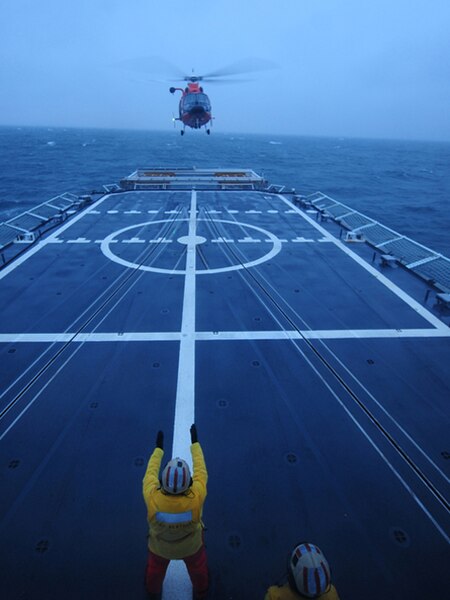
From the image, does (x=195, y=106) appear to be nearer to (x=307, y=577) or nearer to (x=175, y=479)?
(x=175, y=479)

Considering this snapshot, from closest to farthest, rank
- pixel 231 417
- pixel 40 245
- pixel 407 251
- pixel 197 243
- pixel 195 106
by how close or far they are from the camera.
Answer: pixel 231 417
pixel 40 245
pixel 197 243
pixel 407 251
pixel 195 106

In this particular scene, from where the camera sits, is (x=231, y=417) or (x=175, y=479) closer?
(x=175, y=479)

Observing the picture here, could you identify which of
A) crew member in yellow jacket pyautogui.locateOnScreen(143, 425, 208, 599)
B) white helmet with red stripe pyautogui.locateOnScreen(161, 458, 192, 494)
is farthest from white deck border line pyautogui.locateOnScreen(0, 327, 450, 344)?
white helmet with red stripe pyautogui.locateOnScreen(161, 458, 192, 494)

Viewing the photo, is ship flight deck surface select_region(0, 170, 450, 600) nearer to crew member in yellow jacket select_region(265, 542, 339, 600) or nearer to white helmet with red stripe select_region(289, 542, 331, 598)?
crew member in yellow jacket select_region(265, 542, 339, 600)

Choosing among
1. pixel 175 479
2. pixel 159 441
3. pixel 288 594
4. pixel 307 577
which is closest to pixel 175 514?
pixel 175 479

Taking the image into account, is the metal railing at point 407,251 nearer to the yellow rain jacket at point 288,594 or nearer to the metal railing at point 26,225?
the yellow rain jacket at point 288,594

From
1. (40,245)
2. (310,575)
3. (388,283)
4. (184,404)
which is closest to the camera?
(310,575)
